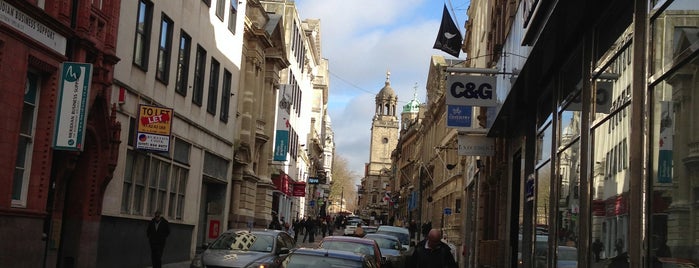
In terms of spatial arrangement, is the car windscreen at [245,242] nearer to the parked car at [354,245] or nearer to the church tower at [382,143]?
the parked car at [354,245]

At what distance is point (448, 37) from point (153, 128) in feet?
29.7

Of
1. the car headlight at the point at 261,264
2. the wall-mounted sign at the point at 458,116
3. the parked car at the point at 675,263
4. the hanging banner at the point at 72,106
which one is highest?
the wall-mounted sign at the point at 458,116

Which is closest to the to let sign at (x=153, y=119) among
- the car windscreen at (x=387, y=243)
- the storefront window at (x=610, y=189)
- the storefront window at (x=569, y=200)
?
Answer: the car windscreen at (x=387, y=243)

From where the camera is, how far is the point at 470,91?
19.5m

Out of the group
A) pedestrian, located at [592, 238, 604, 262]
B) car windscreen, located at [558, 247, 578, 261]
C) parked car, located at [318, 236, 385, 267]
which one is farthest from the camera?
parked car, located at [318, 236, 385, 267]

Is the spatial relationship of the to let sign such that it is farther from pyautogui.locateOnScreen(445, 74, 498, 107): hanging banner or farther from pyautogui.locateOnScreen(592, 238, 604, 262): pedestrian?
pyautogui.locateOnScreen(592, 238, 604, 262): pedestrian

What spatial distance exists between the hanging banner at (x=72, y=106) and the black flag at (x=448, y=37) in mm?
10704

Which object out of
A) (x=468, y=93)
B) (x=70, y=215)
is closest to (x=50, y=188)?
(x=70, y=215)

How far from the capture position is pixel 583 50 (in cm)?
1198

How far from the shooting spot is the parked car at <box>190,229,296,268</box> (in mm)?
15703

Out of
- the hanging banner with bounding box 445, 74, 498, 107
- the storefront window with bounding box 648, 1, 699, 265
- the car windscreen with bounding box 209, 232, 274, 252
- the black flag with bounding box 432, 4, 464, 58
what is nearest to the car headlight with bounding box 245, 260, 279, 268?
the car windscreen with bounding box 209, 232, 274, 252

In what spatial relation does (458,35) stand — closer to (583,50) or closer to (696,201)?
(583,50)

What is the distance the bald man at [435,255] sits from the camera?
404 inches

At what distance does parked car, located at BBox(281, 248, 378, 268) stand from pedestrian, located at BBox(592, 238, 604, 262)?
3.42 m
